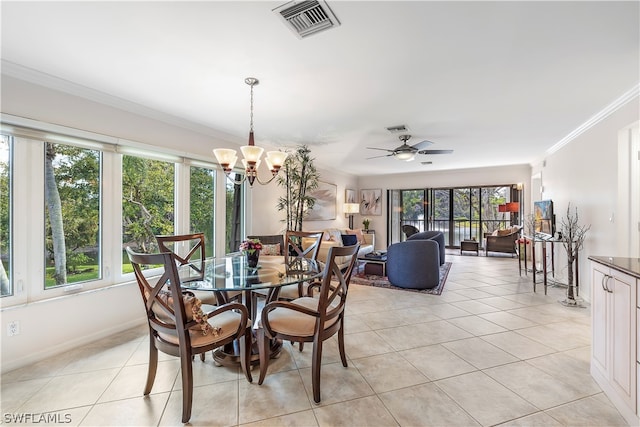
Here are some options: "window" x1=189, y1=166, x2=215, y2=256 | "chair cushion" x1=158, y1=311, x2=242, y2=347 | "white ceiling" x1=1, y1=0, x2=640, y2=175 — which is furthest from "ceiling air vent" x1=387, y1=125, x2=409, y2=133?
"chair cushion" x1=158, y1=311, x2=242, y2=347

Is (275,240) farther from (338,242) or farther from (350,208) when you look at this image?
(350,208)

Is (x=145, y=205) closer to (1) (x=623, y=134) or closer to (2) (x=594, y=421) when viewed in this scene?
(2) (x=594, y=421)

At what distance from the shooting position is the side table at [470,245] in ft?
26.0

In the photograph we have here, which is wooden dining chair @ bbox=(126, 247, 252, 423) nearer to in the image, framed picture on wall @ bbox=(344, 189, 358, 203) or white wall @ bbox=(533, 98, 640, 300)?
white wall @ bbox=(533, 98, 640, 300)

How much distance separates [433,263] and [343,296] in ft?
9.26

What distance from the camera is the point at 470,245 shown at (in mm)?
8023

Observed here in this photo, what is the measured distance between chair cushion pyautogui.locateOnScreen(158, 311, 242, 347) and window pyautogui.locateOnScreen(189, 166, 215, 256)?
2.20 metres

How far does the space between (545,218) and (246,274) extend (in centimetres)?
523

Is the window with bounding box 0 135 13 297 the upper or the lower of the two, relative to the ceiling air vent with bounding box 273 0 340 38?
lower

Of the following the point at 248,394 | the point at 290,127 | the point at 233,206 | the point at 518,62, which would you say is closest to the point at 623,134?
the point at 518,62

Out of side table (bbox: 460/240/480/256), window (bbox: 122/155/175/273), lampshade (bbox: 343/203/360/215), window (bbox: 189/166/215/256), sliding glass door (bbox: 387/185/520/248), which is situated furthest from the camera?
Answer: lampshade (bbox: 343/203/360/215)

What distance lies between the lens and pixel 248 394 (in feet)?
6.36

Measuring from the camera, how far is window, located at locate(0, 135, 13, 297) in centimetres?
232

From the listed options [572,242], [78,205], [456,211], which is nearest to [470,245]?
[456,211]
